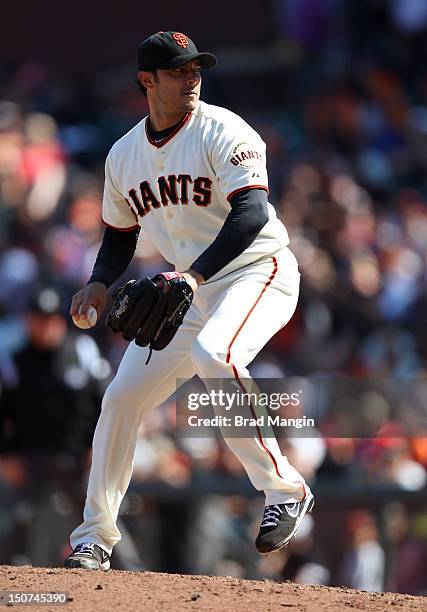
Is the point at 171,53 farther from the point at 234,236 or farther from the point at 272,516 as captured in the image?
the point at 272,516

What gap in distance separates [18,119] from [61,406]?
3.60m

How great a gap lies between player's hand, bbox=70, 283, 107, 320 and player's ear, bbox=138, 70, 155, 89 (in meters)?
0.80

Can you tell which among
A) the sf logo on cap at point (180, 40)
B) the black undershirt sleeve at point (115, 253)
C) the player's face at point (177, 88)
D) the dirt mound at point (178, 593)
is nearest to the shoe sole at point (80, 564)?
the dirt mound at point (178, 593)

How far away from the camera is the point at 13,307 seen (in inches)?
340

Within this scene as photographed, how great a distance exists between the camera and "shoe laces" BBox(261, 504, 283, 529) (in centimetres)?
462

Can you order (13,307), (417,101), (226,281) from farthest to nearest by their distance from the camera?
1. (417,101)
2. (13,307)
3. (226,281)

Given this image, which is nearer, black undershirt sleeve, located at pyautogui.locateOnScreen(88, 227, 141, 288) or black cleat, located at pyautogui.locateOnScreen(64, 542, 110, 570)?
black cleat, located at pyautogui.locateOnScreen(64, 542, 110, 570)

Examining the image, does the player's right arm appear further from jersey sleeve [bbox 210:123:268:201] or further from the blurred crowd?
the blurred crowd

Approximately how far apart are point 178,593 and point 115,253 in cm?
144

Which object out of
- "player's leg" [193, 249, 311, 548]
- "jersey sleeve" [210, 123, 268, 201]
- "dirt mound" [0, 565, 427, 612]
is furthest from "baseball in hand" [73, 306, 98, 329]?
"dirt mound" [0, 565, 427, 612]

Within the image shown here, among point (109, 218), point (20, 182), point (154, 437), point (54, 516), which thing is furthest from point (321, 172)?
point (109, 218)

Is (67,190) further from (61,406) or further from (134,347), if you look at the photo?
(134,347)

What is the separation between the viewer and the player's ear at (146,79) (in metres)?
4.81

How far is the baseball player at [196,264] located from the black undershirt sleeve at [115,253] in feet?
0.06
